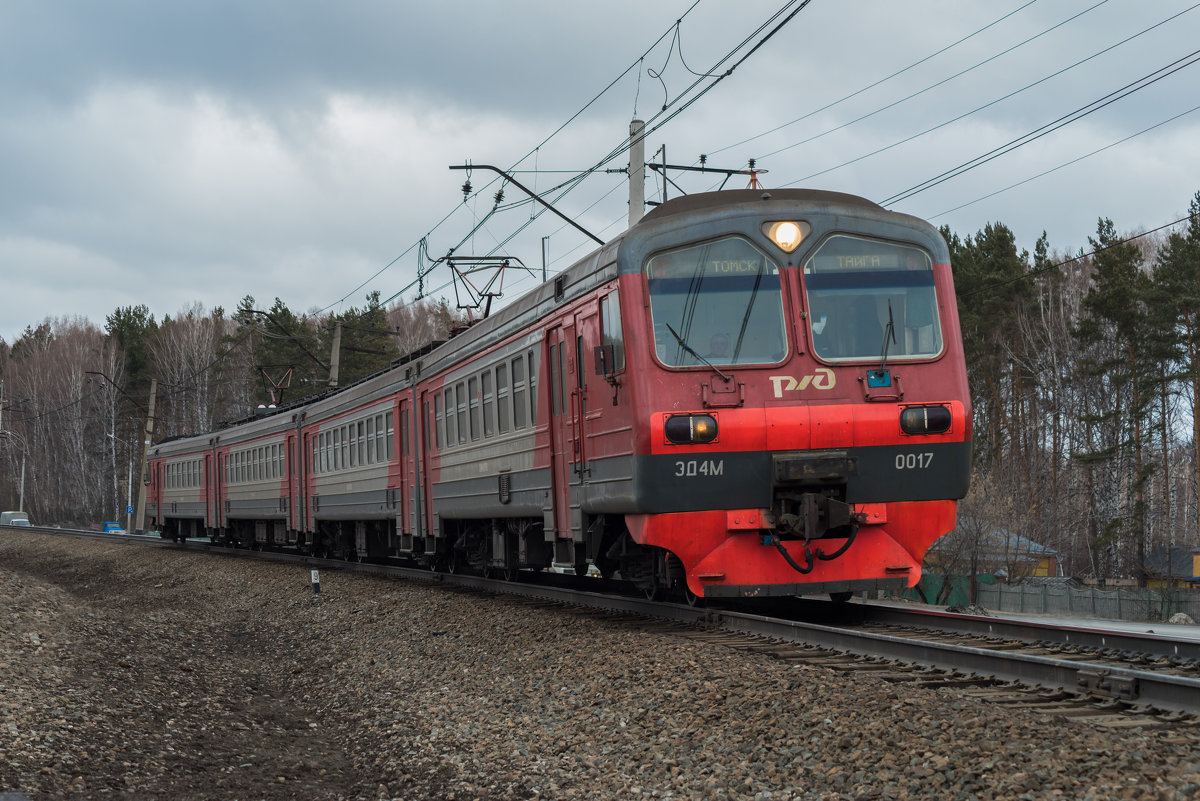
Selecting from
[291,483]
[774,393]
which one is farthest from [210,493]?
[774,393]

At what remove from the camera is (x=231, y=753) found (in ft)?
24.5

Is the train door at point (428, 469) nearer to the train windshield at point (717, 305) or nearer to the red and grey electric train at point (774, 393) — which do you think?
the red and grey electric train at point (774, 393)

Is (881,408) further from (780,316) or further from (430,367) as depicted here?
(430,367)

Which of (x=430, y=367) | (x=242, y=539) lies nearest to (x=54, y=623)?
(x=430, y=367)

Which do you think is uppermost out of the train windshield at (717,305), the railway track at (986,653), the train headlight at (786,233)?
the train headlight at (786,233)

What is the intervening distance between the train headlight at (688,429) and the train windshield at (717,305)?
431 millimetres

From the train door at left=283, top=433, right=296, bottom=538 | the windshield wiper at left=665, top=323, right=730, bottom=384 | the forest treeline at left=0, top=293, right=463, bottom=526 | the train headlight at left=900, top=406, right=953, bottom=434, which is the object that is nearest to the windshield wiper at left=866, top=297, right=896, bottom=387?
the train headlight at left=900, top=406, right=953, bottom=434

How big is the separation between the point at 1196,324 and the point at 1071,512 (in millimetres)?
9410

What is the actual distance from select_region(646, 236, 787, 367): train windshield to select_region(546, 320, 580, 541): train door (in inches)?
66.1

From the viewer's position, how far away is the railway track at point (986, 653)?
5547 millimetres

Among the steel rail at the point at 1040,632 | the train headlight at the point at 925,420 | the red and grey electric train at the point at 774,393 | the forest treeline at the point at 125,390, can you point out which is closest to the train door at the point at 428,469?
the red and grey electric train at the point at 774,393

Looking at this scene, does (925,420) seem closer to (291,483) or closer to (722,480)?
(722,480)

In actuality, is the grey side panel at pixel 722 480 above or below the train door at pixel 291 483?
below

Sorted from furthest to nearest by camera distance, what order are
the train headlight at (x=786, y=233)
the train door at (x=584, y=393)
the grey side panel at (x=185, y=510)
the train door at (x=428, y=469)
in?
the grey side panel at (x=185, y=510)
the train door at (x=428, y=469)
the train door at (x=584, y=393)
the train headlight at (x=786, y=233)
